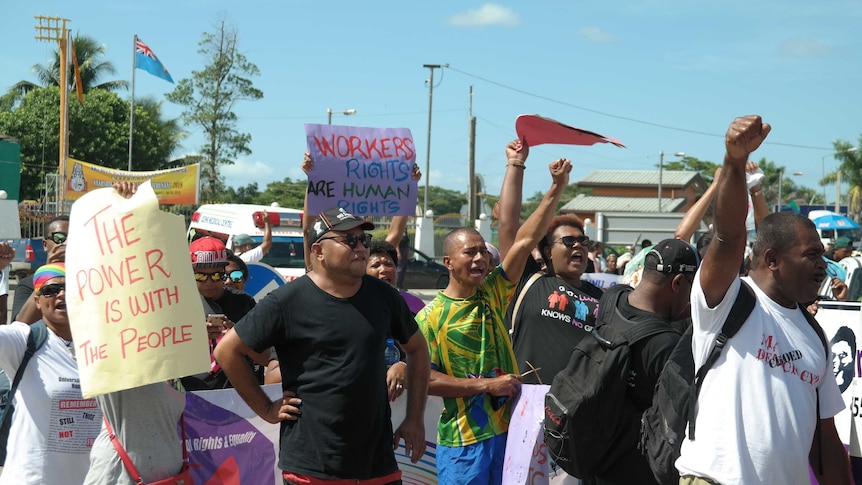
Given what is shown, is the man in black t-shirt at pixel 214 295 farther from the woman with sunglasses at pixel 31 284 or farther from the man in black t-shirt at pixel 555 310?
the man in black t-shirt at pixel 555 310

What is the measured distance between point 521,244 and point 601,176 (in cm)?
8918

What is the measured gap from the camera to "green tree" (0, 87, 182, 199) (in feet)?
149

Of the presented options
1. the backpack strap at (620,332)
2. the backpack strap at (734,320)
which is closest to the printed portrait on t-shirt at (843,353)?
the backpack strap at (620,332)

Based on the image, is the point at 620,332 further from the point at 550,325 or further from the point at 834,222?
the point at 834,222

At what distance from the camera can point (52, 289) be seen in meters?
4.37

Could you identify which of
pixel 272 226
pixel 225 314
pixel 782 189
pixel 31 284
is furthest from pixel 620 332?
pixel 782 189

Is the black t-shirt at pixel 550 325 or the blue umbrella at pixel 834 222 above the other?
the blue umbrella at pixel 834 222

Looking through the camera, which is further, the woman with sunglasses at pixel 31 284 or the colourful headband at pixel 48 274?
the woman with sunglasses at pixel 31 284

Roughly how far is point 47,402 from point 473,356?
204 cm

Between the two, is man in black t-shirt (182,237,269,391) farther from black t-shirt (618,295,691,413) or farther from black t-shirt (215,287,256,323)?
black t-shirt (618,295,691,413)

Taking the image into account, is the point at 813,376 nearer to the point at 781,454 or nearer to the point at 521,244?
the point at 781,454

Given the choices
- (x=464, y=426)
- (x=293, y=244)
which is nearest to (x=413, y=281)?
(x=293, y=244)

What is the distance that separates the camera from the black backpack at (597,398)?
3.90 m

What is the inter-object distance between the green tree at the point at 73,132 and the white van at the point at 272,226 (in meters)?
27.8
